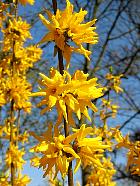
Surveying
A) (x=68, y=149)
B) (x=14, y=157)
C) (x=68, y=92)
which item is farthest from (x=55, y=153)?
(x=14, y=157)

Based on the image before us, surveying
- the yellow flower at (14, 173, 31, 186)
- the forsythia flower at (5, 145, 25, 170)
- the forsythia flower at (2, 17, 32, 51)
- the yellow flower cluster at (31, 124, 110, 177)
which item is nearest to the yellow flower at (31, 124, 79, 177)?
the yellow flower cluster at (31, 124, 110, 177)

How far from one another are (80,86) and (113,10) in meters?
10.3

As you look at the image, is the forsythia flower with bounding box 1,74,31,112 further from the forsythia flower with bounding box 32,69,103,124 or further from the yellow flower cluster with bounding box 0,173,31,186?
the forsythia flower with bounding box 32,69,103,124

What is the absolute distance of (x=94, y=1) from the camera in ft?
37.7

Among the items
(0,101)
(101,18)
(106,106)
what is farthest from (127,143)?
(101,18)

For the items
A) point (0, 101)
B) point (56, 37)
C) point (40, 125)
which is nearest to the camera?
point (56, 37)

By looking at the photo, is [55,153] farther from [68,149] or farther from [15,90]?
[15,90]

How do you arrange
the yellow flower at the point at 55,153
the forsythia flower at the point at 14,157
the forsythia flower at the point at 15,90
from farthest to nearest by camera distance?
the forsythia flower at the point at 15,90, the forsythia flower at the point at 14,157, the yellow flower at the point at 55,153

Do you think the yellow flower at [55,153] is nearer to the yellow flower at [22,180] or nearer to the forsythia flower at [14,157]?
the yellow flower at [22,180]

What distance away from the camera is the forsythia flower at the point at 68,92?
194 cm

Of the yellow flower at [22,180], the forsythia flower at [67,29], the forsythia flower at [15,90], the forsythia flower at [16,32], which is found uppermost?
the forsythia flower at [16,32]

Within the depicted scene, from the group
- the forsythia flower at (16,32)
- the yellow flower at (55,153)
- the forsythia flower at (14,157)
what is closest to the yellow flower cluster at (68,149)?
the yellow flower at (55,153)

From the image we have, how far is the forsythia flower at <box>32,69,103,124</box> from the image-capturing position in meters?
1.94

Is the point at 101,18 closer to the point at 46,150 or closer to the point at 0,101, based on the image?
the point at 0,101
